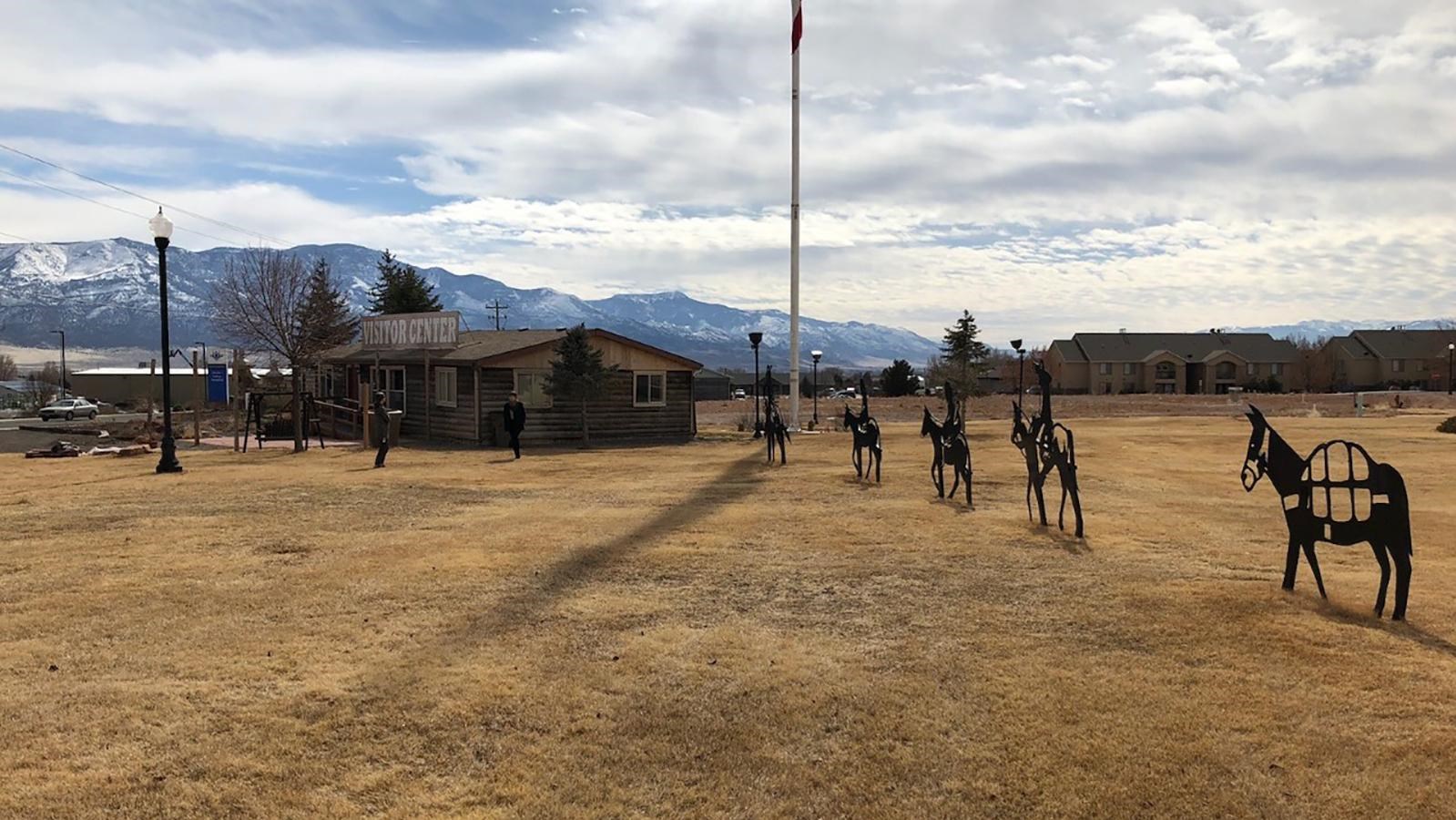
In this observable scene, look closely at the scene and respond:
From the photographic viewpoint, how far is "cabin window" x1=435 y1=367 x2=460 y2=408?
2755cm

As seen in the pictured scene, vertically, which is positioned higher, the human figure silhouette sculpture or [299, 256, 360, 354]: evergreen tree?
[299, 256, 360, 354]: evergreen tree

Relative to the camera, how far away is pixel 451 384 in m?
→ 27.8

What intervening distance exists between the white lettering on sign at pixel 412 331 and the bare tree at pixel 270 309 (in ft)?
85.5

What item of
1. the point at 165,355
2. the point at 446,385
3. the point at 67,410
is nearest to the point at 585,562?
the point at 165,355

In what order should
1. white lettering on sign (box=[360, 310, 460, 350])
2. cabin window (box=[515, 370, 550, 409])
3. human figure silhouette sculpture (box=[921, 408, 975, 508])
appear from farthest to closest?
white lettering on sign (box=[360, 310, 460, 350]) < cabin window (box=[515, 370, 550, 409]) < human figure silhouette sculpture (box=[921, 408, 975, 508])

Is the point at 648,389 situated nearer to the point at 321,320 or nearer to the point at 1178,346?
the point at 321,320

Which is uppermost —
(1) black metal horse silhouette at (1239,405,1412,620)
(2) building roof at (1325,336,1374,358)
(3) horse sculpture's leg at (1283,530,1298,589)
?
(2) building roof at (1325,336,1374,358)

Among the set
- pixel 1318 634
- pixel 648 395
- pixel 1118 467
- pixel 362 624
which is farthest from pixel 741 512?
pixel 648 395

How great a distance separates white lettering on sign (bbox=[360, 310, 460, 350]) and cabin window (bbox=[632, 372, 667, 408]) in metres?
5.62

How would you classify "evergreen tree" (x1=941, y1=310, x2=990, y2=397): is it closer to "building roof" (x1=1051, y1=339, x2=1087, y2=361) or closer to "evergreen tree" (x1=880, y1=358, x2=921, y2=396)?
"evergreen tree" (x1=880, y1=358, x2=921, y2=396)

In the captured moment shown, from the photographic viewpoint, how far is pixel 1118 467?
2034cm

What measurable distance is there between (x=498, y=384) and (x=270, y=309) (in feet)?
118

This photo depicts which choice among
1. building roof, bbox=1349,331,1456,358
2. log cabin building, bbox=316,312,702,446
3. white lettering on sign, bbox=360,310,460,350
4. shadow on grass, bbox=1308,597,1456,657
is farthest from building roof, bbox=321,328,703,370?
building roof, bbox=1349,331,1456,358

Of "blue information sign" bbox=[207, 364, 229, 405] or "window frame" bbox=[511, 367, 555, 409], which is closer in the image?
"window frame" bbox=[511, 367, 555, 409]
